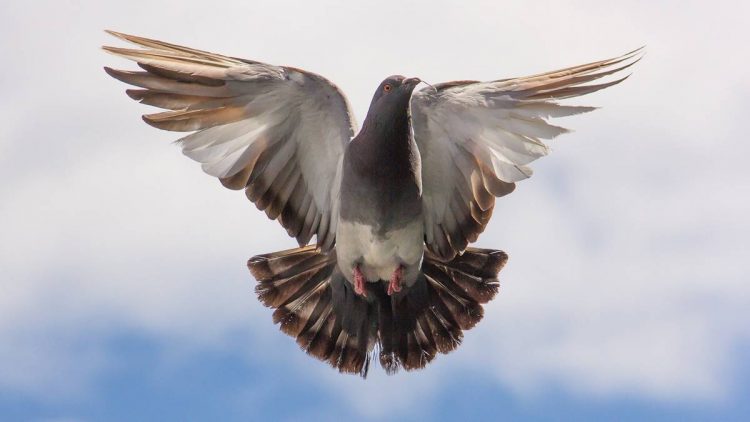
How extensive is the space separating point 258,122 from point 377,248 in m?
1.44

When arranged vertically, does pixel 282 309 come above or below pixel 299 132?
below

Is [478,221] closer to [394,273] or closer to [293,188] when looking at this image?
[394,273]

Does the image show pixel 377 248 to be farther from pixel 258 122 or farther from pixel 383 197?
pixel 258 122

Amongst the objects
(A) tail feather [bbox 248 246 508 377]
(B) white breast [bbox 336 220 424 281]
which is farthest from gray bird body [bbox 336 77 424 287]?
(A) tail feather [bbox 248 246 508 377]

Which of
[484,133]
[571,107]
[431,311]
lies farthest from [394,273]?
[571,107]

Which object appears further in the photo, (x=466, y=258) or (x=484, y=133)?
(x=466, y=258)

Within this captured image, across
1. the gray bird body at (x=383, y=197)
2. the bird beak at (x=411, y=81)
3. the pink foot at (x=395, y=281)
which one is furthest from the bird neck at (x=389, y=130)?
the pink foot at (x=395, y=281)

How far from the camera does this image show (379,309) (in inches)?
396

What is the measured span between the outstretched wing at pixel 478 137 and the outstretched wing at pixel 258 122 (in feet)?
2.52

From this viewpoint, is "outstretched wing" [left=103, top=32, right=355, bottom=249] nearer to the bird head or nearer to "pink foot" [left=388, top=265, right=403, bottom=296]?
the bird head

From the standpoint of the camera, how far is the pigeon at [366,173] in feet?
29.7

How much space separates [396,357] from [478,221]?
1.41m

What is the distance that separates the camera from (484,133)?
31.0 ft

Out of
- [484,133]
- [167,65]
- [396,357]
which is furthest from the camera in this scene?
[396,357]
